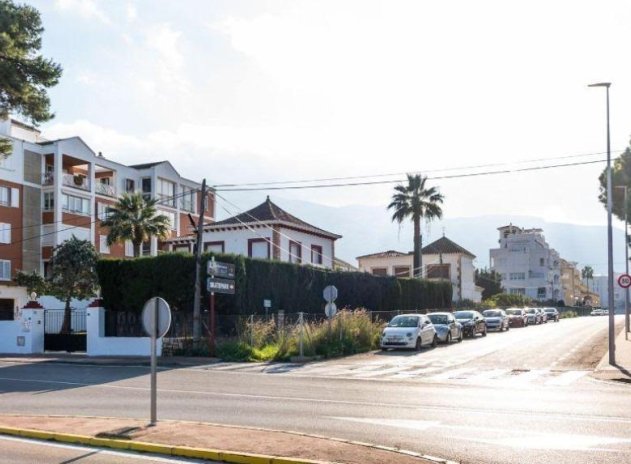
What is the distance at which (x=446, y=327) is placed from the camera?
117ft

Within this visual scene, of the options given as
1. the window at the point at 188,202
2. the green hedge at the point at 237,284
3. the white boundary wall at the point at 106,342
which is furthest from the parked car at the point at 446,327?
the window at the point at 188,202

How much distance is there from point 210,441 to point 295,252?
40179 millimetres

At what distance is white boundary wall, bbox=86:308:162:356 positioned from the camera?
3061cm

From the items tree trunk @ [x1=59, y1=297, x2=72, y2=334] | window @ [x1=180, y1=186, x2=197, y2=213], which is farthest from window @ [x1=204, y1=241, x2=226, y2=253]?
window @ [x1=180, y1=186, x2=197, y2=213]

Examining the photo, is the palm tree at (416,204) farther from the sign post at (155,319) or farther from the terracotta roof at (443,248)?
the sign post at (155,319)

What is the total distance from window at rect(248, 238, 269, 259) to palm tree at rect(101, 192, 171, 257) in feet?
18.5

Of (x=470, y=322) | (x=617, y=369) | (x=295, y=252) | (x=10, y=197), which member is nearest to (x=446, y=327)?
(x=470, y=322)

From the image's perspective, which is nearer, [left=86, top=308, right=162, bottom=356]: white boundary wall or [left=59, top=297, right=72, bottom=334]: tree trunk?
[left=86, top=308, right=162, bottom=356]: white boundary wall

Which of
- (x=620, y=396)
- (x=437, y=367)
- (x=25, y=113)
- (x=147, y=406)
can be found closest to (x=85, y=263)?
(x=25, y=113)

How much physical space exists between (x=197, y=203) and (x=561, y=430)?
63478mm

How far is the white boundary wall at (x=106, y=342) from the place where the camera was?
3061 centimetres

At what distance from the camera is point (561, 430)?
1109cm

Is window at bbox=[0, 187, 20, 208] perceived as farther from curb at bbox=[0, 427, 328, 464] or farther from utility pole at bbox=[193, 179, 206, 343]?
curb at bbox=[0, 427, 328, 464]

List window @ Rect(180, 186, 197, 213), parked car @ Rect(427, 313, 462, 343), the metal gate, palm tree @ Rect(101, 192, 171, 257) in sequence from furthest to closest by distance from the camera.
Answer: window @ Rect(180, 186, 197, 213) → palm tree @ Rect(101, 192, 171, 257) → parked car @ Rect(427, 313, 462, 343) → the metal gate
